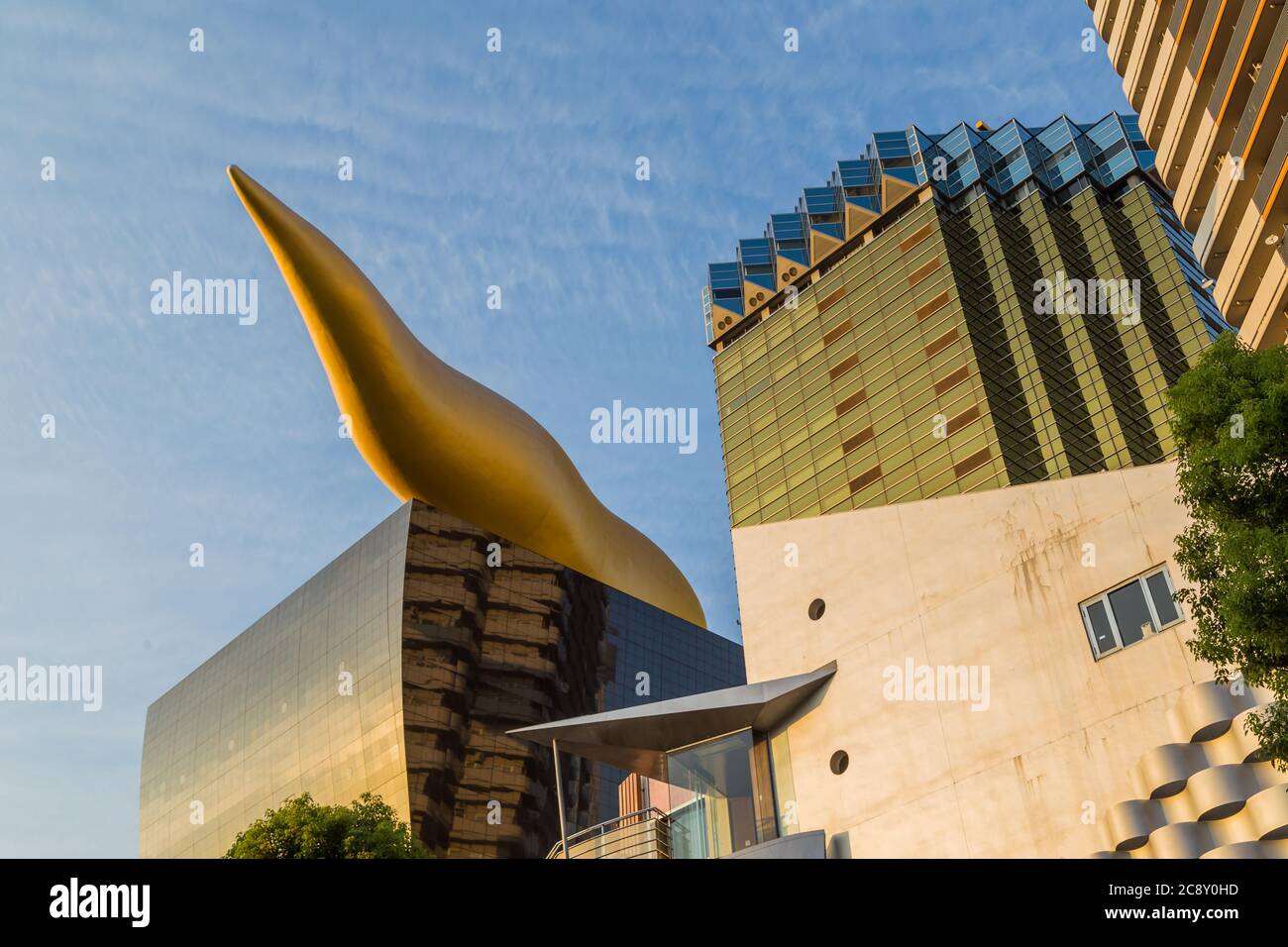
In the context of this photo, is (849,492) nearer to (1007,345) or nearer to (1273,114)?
(1007,345)

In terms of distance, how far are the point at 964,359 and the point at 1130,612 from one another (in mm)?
44478

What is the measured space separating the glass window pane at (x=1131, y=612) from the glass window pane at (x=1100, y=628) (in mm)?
154

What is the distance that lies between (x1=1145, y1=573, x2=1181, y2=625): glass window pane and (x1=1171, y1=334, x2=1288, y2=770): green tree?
172 inches

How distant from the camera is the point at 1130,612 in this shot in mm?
18859

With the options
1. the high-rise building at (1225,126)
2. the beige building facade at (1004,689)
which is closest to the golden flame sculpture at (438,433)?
the high-rise building at (1225,126)

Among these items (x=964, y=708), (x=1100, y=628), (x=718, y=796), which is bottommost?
(x=718, y=796)

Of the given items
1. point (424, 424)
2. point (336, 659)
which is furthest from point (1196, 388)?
point (336, 659)

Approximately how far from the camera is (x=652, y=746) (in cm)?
2239

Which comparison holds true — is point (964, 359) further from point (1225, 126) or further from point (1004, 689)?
point (1004, 689)

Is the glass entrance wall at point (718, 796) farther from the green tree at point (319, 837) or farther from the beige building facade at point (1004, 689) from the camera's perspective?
the green tree at point (319, 837)

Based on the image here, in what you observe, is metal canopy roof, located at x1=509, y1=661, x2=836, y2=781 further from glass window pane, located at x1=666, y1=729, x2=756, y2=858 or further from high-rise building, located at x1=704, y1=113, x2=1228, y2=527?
high-rise building, located at x1=704, y1=113, x2=1228, y2=527

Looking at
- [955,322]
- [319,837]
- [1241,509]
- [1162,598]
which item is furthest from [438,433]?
[1241,509]

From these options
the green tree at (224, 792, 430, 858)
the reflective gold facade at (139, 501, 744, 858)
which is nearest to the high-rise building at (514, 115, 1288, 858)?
the green tree at (224, 792, 430, 858)
